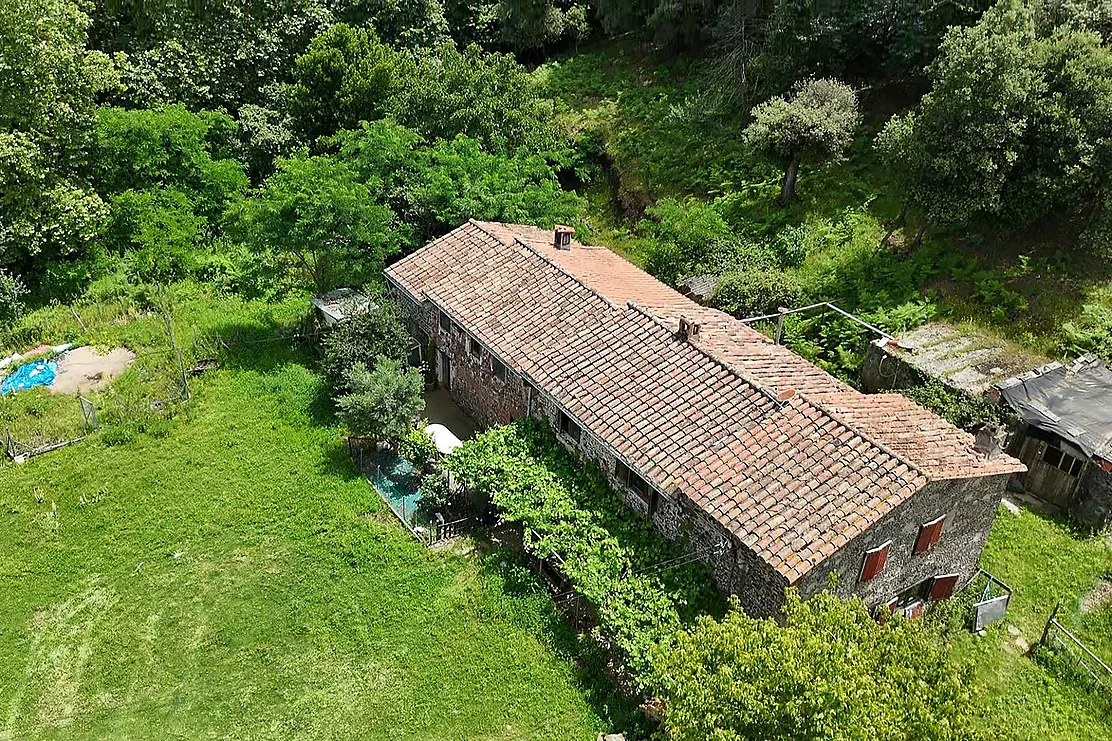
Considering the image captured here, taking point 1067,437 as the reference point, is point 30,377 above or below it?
below

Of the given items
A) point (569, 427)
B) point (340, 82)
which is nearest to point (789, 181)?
point (569, 427)

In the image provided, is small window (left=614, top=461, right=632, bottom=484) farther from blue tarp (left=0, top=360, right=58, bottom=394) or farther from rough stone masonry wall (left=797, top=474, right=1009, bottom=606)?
blue tarp (left=0, top=360, right=58, bottom=394)

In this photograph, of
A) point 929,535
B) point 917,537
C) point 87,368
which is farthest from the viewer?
point 87,368

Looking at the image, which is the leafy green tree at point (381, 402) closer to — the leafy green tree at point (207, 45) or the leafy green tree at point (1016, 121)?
the leafy green tree at point (1016, 121)

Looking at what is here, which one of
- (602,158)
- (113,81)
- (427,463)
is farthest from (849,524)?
(113,81)

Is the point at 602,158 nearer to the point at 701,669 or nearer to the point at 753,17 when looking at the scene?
the point at 753,17

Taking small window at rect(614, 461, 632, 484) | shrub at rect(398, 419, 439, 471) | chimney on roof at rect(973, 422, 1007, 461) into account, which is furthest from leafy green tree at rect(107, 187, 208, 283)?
chimney on roof at rect(973, 422, 1007, 461)

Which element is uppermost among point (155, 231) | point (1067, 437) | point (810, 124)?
point (810, 124)

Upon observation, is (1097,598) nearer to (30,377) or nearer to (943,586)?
(943,586)
